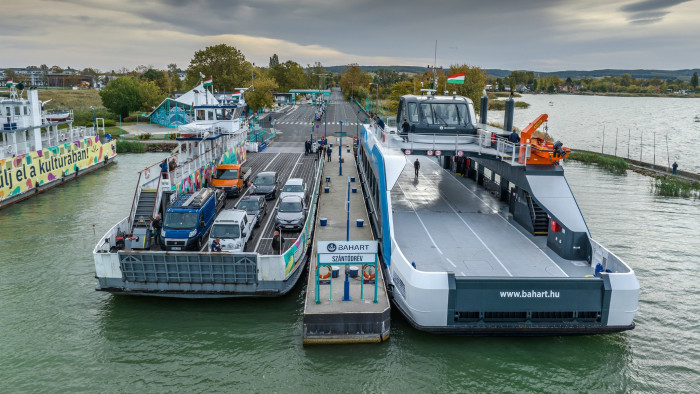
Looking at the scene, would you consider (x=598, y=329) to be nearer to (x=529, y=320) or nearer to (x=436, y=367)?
(x=529, y=320)

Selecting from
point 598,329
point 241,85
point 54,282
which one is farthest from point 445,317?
point 241,85

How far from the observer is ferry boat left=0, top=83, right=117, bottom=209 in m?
32.7

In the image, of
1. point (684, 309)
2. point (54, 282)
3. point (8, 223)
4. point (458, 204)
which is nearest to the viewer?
point (684, 309)

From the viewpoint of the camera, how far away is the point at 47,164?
37156 mm

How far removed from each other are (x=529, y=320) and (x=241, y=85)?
7858cm

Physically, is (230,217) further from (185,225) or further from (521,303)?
(521,303)

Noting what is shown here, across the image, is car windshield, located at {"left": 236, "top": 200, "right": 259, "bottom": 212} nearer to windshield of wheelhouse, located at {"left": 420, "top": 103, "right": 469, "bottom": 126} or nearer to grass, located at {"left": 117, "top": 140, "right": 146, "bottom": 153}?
windshield of wheelhouse, located at {"left": 420, "top": 103, "right": 469, "bottom": 126}

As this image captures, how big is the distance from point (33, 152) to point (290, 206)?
76.6ft

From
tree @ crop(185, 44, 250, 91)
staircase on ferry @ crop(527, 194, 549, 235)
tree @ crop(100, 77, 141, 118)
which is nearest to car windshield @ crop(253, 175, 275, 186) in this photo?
staircase on ferry @ crop(527, 194, 549, 235)

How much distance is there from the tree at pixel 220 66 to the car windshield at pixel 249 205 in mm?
63680

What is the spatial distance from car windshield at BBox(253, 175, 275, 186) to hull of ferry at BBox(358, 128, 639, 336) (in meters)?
15.7

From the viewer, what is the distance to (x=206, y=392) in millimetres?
13133

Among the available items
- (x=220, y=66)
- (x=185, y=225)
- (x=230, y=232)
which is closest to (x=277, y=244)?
(x=230, y=232)

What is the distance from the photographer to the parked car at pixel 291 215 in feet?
74.4
